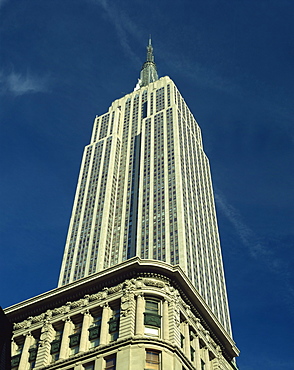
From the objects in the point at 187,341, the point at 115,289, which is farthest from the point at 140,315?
the point at 187,341

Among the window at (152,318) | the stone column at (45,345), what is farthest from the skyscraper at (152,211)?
the window at (152,318)

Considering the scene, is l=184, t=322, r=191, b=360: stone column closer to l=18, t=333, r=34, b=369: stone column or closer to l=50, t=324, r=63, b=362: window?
l=50, t=324, r=63, b=362: window

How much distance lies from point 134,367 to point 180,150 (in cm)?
13421

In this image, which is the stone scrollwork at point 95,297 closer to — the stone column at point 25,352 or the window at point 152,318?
the window at point 152,318

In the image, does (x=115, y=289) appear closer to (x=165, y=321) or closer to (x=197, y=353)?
(x=165, y=321)

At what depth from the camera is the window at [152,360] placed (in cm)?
4988

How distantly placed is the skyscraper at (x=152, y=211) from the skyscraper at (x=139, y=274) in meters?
0.42

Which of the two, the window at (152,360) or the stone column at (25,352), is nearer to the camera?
the window at (152,360)

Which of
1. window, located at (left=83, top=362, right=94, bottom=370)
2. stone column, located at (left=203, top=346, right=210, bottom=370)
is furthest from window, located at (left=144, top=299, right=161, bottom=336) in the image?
stone column, located at (left=203, top=346, right=210, bottom=370)

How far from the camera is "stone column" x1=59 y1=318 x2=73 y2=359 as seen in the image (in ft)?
183

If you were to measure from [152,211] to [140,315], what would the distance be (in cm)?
10721

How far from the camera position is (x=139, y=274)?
59.7m

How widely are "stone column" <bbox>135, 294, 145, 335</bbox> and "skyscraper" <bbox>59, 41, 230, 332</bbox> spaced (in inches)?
3201

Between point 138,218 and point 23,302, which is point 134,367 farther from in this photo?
point 138,218
